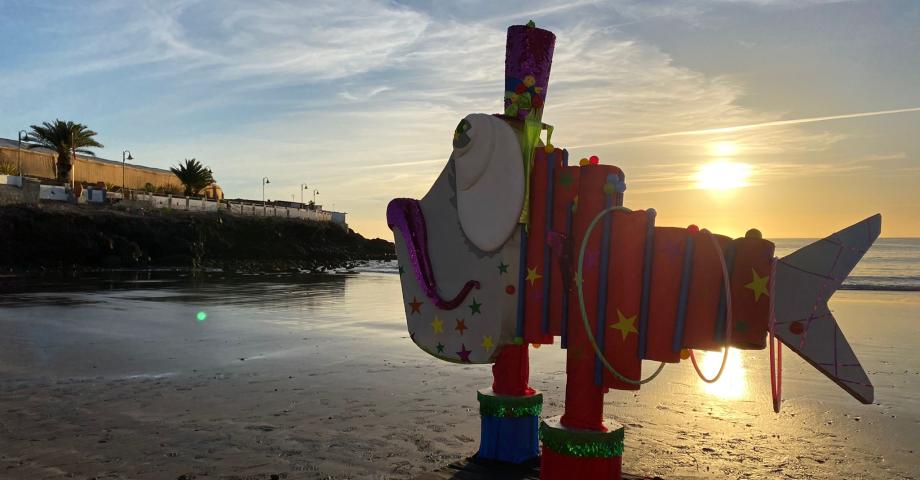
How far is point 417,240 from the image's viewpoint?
471 centimetres

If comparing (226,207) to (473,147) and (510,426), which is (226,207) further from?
(473,147)

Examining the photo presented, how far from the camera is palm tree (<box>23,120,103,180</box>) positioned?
4691 centimetres

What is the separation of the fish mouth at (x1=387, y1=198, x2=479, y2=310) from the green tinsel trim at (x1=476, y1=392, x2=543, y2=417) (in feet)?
3.91

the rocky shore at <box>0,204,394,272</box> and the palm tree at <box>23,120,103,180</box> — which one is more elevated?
the palm tree at <box>23,120,103,180</box>

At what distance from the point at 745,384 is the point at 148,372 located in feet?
28.7

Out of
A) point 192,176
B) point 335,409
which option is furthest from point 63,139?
point 335,409

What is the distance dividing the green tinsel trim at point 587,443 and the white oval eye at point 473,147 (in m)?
1.76

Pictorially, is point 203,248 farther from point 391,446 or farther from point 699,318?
point 699,318

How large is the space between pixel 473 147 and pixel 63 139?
52083 millimetres

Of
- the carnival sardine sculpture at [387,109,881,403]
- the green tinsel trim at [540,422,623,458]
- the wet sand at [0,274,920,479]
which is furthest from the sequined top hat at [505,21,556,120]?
the wet sand at [0,274,920,479]

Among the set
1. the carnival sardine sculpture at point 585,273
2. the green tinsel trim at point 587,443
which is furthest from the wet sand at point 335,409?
the carnival sardine sculpture at point 585,273

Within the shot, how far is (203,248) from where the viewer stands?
4275cm

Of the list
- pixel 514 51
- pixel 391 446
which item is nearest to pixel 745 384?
pixel 391 446

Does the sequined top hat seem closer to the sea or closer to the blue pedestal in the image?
the blue pedestal
